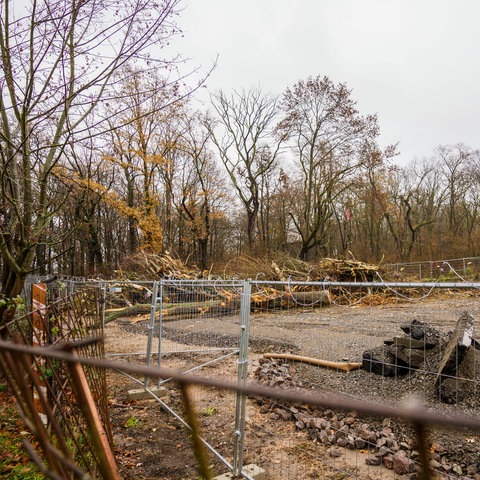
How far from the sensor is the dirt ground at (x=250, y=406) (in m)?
3.84

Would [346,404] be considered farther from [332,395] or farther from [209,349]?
[209,349]

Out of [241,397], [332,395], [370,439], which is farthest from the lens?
[332,395]

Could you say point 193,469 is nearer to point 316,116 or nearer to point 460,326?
point 460,326

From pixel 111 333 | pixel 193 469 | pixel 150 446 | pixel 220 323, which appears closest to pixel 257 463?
pixel 193 469

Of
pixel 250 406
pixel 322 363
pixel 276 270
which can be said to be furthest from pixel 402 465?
pixel 276 270

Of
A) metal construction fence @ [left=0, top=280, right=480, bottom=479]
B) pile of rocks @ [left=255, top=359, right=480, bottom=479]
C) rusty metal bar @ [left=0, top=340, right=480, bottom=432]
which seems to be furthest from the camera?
pile of rocks @ [left=255, top=359, right=480, bottom=479]

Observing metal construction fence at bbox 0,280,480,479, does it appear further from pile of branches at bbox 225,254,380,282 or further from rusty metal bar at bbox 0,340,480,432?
pile of branches at bbox 225,254,380,282

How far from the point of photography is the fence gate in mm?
3950

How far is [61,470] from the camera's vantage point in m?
1.17

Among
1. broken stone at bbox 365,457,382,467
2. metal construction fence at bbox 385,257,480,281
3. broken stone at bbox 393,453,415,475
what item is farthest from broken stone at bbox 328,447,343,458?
metal construction fence at bbox 385,257,480,281

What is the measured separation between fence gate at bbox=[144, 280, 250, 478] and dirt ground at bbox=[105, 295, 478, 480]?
24mm

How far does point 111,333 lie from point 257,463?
843cm

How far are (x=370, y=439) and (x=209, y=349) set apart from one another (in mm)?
3469

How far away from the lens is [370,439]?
4.05 m
